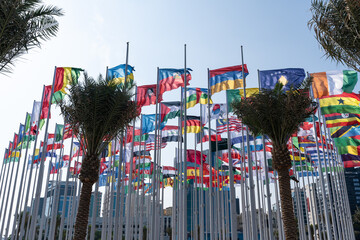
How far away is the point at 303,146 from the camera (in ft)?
102

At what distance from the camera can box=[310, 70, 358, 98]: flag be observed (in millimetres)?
21812

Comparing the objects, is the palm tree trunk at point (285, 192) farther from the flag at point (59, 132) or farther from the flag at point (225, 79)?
the flag at point (59, 132)

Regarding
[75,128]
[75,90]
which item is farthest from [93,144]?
[75,90]

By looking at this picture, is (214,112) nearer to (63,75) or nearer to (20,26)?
(63,75)

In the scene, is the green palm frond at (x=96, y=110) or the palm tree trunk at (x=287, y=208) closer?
the palm tree trunk at (x=287, y=208)

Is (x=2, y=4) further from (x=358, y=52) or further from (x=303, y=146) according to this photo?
(x=303, y=146)

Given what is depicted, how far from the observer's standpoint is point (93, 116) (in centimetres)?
1614

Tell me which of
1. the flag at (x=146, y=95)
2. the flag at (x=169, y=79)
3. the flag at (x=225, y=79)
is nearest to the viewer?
the flag at (x=225, y=79)

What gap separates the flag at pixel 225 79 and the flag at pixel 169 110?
13.9 feet

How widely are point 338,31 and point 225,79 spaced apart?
11481 mm

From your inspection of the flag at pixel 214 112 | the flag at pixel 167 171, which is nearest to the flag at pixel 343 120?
the flag at pixel 214 112

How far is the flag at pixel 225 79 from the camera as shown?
2172 centimetres

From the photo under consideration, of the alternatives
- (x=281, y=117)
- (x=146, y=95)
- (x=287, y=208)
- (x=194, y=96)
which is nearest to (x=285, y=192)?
(x=287, y=208)

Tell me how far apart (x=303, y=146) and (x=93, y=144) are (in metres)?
21.8
